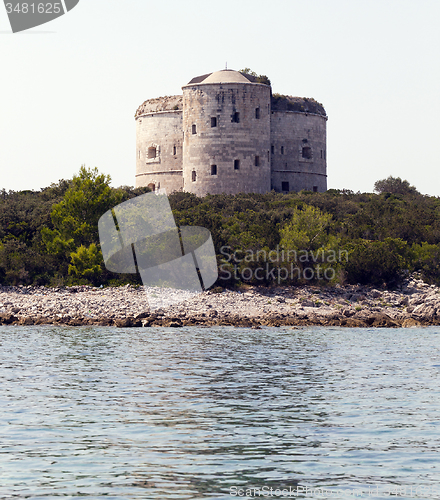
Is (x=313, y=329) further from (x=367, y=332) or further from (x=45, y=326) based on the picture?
(x=45, y=326)

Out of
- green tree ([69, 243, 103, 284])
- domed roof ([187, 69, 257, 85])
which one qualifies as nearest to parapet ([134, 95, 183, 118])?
domed roof ([187, 69, 257, 85])

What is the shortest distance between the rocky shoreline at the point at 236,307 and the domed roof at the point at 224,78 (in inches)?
934

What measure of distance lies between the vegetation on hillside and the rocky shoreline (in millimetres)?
926

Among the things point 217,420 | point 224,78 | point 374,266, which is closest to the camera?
point 217,420

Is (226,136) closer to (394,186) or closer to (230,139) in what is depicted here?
(230,139)

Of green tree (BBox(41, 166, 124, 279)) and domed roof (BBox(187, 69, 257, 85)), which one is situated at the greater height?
domed roof (BBox(187, 69, 257, 85))

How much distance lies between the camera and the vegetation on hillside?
112 ft

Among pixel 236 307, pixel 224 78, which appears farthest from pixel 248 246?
pixel 224 78

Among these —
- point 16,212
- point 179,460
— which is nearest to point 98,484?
point 179,460

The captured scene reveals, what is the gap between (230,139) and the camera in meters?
52.0

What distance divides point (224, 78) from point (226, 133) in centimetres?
420

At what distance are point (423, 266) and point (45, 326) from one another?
65.3 feet

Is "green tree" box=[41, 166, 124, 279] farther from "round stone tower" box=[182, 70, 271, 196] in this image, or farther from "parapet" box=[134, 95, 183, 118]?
"parapet" box=[134, 95, 183, 118]

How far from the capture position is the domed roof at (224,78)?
52.4 metres
